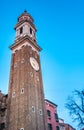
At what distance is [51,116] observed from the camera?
36.5 meters

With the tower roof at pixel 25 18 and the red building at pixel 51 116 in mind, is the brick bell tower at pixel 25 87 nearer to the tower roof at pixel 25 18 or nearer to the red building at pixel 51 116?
the tower roof at pixel 25 18

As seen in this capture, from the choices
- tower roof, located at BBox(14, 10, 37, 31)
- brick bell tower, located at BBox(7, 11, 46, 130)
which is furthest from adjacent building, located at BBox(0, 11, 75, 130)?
tower roof, located at BBox(14, 10, 37, 31)

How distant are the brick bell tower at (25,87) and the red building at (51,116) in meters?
4.34

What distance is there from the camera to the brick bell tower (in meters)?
28.1

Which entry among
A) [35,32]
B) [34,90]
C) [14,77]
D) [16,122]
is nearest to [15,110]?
[16,122]

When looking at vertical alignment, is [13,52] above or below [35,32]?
below

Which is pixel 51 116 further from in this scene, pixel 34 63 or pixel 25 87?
pixel 34 63

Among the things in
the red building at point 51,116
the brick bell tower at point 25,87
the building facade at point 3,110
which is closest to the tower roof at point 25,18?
the brick bell tower at point 25,87

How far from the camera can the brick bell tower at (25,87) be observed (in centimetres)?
2811

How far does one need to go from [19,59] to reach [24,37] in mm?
5352

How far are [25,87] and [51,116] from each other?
971 cm

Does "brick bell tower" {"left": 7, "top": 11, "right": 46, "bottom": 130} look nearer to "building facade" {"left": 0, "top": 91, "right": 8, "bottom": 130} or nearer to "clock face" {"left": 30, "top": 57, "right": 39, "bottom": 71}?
"clock face" {"left": 30, "top": 57, "right": 39, "bottom": 71}

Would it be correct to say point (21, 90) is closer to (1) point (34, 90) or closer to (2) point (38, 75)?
(1) point (34, 90)

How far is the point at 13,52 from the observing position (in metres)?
40.0
